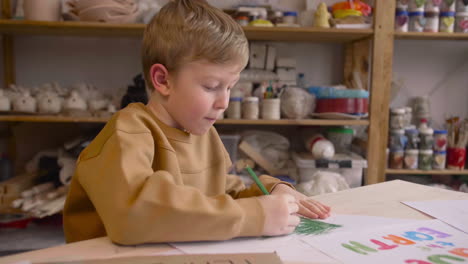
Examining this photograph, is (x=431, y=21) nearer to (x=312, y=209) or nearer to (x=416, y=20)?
(x=416, y=20)

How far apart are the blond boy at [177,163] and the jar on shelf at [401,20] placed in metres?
1.39

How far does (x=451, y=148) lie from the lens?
201 cm

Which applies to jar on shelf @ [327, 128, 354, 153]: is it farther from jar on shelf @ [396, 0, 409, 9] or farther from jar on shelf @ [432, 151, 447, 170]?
jar on shelf @ [396, 0, 409, 9]

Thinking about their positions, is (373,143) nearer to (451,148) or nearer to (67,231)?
(451,148)

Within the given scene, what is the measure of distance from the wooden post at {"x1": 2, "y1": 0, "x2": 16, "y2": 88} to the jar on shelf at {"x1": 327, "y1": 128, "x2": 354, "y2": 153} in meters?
1.71

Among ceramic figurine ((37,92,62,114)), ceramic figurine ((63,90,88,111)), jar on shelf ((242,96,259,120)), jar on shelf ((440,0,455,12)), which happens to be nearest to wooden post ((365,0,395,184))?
→ jar on shelf ((440,0,455,12))

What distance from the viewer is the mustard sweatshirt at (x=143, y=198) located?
1.70ft

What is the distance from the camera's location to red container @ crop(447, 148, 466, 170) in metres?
1.98

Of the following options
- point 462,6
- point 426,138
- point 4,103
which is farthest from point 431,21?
point 4,103

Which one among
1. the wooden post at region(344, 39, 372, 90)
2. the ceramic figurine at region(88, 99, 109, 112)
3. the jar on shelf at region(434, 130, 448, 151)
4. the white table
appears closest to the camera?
the white table

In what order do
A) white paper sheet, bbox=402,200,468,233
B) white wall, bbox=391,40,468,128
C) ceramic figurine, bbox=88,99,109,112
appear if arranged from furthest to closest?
white wall, bbox=391,40,468,128 → ceramic figurine, bbox=88,99,109,112 → white paper sheet, bbox=402,200,468,233

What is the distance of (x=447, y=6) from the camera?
1.96m

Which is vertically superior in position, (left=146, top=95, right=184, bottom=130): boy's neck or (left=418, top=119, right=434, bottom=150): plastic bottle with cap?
(left=146, top=95, right=184, bottom=130): boy's neck

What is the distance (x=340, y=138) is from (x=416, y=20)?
0.67 m
